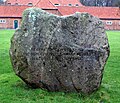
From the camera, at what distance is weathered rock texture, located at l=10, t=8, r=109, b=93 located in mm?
8055

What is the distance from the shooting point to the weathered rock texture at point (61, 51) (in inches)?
317

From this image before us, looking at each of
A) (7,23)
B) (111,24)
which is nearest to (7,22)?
(7,23)

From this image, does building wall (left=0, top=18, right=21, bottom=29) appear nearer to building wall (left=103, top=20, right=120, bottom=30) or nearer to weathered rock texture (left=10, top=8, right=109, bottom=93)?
building wall (left=103, top=20, right=120, bottom=30)

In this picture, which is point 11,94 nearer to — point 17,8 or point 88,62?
point 88,62

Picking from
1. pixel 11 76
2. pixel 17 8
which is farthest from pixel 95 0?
pixel 11 76

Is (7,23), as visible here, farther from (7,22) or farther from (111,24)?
(111,24)

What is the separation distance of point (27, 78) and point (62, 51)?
1200 mm

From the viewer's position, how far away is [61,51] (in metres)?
8.02

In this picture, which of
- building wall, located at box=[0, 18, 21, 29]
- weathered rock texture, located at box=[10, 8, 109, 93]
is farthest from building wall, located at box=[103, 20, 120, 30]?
weathered rock texture, located at box=[10, 8, 109, 93]

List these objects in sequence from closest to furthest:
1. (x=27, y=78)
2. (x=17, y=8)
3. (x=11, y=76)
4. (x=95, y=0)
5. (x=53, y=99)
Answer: (x=53, y=99)
(x=27, y=78)
(x=11, y=76)
(x=17, y=8)
(x=95, y=0)

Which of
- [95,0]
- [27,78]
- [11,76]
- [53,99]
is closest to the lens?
[53,99]

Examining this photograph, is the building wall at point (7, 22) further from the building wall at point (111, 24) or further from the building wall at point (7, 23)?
the building wall at point (111, 24)

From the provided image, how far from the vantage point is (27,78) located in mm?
8398

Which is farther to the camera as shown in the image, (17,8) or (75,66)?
(17,8)
